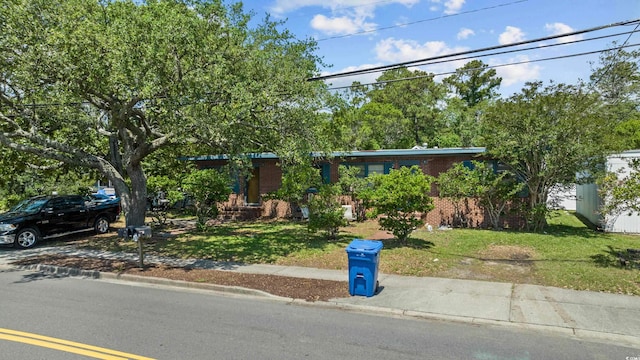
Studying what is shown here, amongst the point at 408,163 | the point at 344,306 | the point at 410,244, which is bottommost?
the point at 344,306

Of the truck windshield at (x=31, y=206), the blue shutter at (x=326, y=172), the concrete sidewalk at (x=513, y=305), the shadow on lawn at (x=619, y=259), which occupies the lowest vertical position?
the concrete sidewalk at (x=513, y=305)

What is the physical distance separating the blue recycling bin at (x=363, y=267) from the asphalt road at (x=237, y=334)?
2.59ft

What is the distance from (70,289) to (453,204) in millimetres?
12926

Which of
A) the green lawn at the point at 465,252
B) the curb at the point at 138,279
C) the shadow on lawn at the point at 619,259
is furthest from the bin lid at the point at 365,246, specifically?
the shadow on lawn at the point at 619,259

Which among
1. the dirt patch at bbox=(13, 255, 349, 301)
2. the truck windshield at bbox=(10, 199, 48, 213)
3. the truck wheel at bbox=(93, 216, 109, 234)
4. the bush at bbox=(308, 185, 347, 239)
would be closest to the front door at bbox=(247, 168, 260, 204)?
the truck wheel at bbox=(93, 216, 109, 234)

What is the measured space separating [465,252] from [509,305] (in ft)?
13.9

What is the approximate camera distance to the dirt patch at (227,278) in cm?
839

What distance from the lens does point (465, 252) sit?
1148 cm

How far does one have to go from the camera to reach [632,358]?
5254 millimetres

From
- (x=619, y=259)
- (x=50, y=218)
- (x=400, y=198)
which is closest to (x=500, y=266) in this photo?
(x=619, y=259)

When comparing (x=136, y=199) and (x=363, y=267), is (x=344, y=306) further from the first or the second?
(x=136, y=199)

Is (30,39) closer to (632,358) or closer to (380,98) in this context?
(632,358)

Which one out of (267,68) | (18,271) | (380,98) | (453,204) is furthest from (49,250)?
(380,98)

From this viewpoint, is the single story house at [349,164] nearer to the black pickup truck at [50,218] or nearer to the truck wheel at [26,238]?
the black pickup truck at [50,218]
